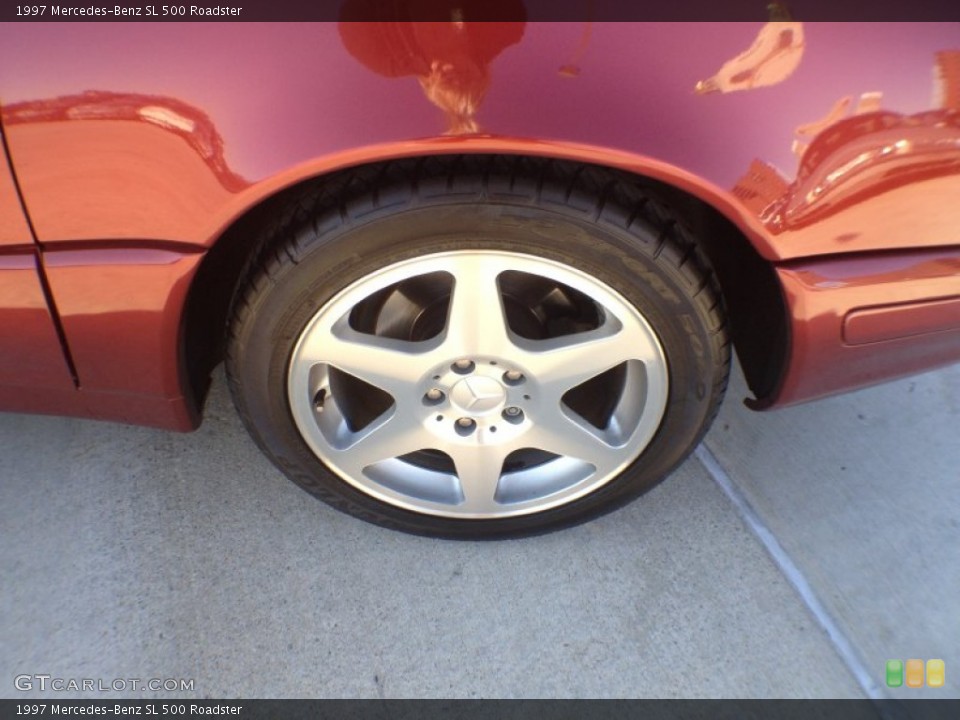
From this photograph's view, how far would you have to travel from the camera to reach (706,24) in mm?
1200

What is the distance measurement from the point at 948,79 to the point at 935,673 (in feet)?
3.75

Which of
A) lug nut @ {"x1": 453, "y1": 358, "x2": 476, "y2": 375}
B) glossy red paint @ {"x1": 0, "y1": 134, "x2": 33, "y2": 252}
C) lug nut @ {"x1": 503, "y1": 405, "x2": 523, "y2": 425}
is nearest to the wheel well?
glossy red paint @ {"x1": 0, "y1": 134, "x2": 33, "y2": 252}

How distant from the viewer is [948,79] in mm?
1245

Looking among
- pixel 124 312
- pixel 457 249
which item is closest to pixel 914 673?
pixel 457 249

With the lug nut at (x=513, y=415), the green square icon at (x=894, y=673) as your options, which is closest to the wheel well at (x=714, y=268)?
the lug nut at (x=513, y=415)

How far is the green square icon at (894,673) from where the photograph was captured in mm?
1620

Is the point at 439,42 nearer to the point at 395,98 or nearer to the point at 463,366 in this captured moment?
the point at 395,98

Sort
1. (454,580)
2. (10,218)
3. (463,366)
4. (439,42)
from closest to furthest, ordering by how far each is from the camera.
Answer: (439,42) < (10,218) < (463,366) < (454,580)

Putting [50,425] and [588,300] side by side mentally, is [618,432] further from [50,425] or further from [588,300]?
[50,425]

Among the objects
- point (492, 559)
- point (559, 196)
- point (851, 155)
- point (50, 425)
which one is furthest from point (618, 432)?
point (50, 425)

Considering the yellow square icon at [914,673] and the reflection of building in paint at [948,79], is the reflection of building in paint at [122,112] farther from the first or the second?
the yellow square icon at [914,673]

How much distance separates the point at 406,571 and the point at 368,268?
73 centimetres

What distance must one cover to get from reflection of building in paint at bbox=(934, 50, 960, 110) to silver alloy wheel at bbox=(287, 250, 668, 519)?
0.57 metres

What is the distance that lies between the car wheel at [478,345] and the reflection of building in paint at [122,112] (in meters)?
0.22
